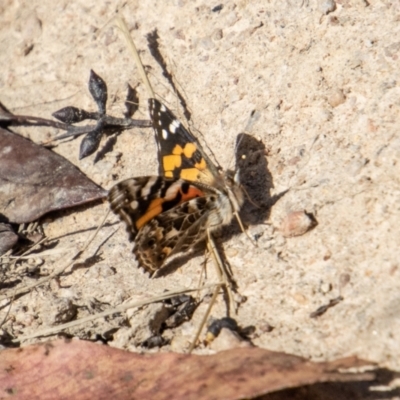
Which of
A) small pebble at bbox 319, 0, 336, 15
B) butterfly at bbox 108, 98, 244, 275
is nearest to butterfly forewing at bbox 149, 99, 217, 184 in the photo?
butterfly at bbox 108, 98, 244, 275

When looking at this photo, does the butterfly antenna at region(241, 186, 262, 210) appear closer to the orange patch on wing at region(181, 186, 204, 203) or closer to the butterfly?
the butterfly

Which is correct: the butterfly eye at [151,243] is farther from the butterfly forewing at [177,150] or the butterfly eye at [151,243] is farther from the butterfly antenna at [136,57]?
the butterfly antenna at [136,57]

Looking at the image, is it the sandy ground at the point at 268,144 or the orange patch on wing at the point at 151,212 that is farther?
the orange patch on wing at the point at 151,212

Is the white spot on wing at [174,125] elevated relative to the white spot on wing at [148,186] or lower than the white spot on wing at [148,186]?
elevated

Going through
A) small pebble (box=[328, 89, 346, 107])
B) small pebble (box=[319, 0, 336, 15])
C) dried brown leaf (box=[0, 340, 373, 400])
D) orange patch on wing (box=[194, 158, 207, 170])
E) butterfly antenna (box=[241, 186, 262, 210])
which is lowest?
dried brown leaf (box=[0, 340, 373, 400])

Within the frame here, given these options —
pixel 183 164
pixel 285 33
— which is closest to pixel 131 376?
→ pixel 183 164

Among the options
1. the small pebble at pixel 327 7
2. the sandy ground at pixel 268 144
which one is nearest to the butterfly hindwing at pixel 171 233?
the sandy ground at pixel 268 144

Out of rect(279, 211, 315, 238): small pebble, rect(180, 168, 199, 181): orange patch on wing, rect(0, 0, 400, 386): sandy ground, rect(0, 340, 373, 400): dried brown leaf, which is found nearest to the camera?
rect(0, 340, 373, 400): dried brown leaf
